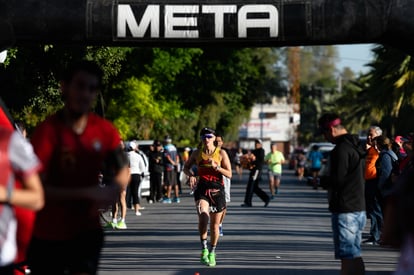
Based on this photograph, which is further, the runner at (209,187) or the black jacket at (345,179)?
the runner at (209,187)

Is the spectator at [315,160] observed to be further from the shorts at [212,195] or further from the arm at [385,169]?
the shorts at [212,195]

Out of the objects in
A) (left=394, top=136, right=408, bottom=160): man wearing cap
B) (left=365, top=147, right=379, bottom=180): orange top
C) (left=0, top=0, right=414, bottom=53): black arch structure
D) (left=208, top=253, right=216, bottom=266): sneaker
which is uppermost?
(left=0, top=0, right=414, bottom=53): black arch structure

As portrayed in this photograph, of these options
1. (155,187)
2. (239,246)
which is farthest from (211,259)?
(155,187)

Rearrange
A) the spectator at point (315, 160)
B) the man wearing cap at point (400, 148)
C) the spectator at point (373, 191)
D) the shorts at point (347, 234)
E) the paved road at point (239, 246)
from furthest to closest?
the spectator at point (315, 160) < the man wearing cap at point (400, 148) < the spectator at point (373, 191) < the paved road at point (239, 246) < the shorts at point (347, 234)

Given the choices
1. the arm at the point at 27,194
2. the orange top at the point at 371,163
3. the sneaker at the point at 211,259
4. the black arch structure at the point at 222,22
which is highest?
the black arch structure at the point at 222,22

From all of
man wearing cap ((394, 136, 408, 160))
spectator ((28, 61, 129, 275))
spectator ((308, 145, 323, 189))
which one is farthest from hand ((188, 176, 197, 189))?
spectator ((308, 145, 323, 189))

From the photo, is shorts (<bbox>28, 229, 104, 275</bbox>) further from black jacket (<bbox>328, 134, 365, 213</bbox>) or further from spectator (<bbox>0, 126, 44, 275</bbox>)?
black jacket (<bbox>328, 134, 365, 213</bbox>)

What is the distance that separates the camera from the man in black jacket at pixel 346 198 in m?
11.0

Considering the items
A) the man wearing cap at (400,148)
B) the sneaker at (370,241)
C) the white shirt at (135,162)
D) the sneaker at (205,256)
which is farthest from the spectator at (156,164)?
the sneaker at (205,256)

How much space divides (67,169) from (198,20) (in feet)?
19.9

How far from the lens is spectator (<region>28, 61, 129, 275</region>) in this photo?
6598mm

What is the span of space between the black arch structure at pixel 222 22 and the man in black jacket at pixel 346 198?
172 cm

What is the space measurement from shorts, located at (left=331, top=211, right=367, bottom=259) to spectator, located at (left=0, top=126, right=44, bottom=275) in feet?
17.5

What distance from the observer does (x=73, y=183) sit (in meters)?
6.67
